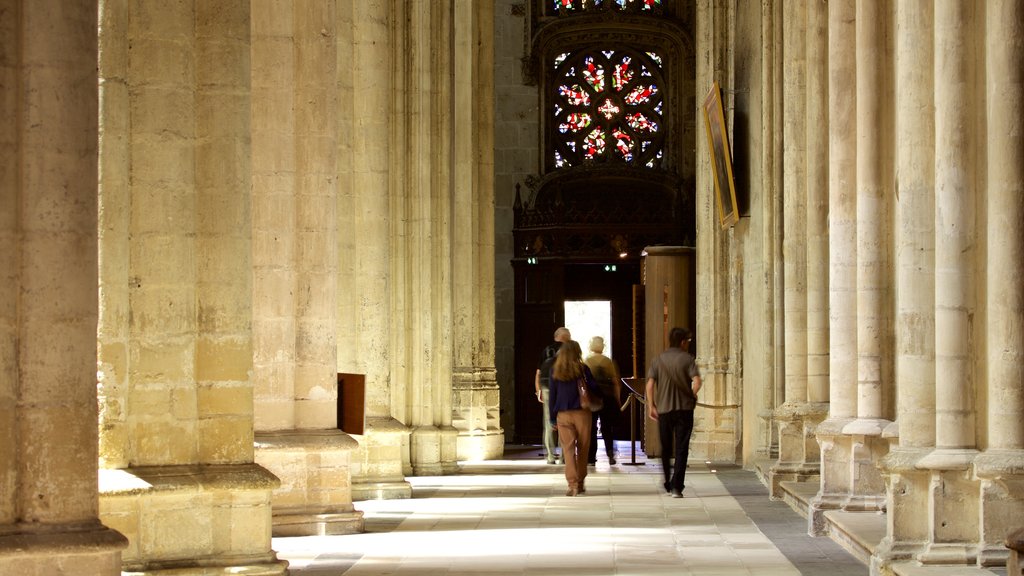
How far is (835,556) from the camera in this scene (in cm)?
1112

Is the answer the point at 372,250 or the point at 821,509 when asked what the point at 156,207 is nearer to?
the point at 821,509

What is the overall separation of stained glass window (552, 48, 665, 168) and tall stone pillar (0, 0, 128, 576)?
76.0 feet

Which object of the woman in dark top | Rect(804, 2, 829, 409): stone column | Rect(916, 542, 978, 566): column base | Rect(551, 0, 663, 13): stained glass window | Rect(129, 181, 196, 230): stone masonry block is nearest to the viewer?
Rect(129, 181, 196, 230): stone masonry block

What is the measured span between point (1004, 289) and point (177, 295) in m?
4.28

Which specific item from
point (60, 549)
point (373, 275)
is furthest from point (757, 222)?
point (60, 549)

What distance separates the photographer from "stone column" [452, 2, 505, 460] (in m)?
22.8

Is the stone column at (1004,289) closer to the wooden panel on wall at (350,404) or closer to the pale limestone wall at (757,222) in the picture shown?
the wooden panel on wall at (350,404)

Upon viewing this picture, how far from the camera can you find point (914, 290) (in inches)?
391

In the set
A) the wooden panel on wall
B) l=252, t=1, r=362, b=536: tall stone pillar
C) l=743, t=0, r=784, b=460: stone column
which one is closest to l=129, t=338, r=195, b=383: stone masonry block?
l=252, t=1, r=362, b=536: tall stone pillar

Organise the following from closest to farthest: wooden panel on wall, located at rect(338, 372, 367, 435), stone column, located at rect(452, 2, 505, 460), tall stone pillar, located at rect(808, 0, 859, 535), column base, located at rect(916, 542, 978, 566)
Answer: column base, located at rect(916, 542, 978, 566)
wooden panel on wall, located at rect(338, 372, 367, 435)
tall stone pillar, located at rect(808, 0, 859, 535)
stone column, located at rect(452, 2, 505, 460)

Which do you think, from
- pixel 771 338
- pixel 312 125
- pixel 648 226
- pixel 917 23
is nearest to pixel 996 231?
pixel 917 23

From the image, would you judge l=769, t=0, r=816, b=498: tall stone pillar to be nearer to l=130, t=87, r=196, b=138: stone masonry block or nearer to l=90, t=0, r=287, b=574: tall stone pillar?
l=90, t=0, r=287, b=574: tall stone pillar

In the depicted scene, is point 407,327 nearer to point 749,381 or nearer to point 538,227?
point 749,381

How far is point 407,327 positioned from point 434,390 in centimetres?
85
